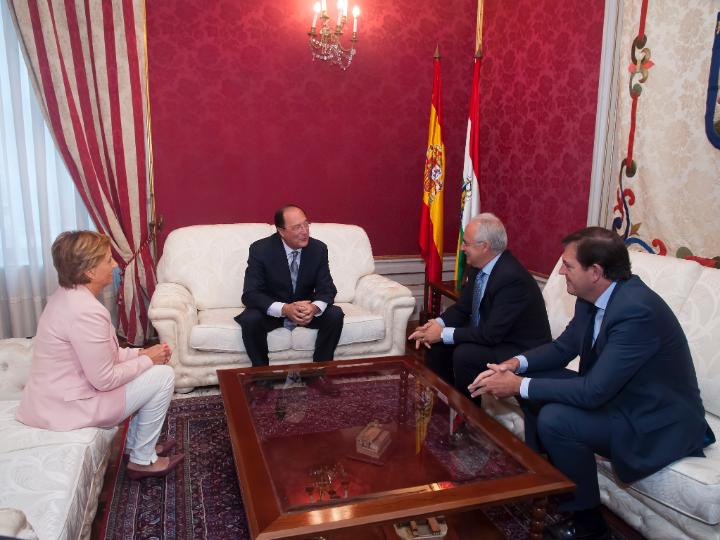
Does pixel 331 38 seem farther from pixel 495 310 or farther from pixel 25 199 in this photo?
pixel 495 310

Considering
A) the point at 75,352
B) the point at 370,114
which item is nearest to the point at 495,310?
the point at 75,352

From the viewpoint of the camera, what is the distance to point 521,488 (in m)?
1.53

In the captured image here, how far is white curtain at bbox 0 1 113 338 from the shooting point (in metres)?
3.47

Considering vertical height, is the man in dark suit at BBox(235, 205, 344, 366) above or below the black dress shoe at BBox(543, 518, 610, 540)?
above

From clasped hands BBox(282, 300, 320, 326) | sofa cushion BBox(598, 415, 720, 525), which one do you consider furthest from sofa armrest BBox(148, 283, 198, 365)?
sofa cushion BBox(598, 415, 720, 525)

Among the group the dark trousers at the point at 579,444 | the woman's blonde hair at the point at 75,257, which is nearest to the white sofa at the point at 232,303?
the woman's blonde hair at the point at 75,257

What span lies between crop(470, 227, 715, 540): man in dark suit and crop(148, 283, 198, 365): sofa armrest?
1828 mm

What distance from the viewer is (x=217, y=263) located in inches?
136

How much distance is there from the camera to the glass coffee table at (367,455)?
144 cm

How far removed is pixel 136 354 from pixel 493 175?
9.94ft

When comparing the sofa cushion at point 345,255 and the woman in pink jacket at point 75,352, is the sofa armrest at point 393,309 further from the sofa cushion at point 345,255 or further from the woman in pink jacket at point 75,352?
the woman in pink jacket at point 75,352

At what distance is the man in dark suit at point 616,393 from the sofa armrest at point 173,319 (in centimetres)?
183

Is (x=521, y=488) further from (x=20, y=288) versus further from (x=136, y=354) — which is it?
(x=20, y=288)

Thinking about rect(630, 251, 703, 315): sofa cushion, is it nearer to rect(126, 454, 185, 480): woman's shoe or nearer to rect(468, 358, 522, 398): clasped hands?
rect(468, 358, 522, 398): clasped hands
